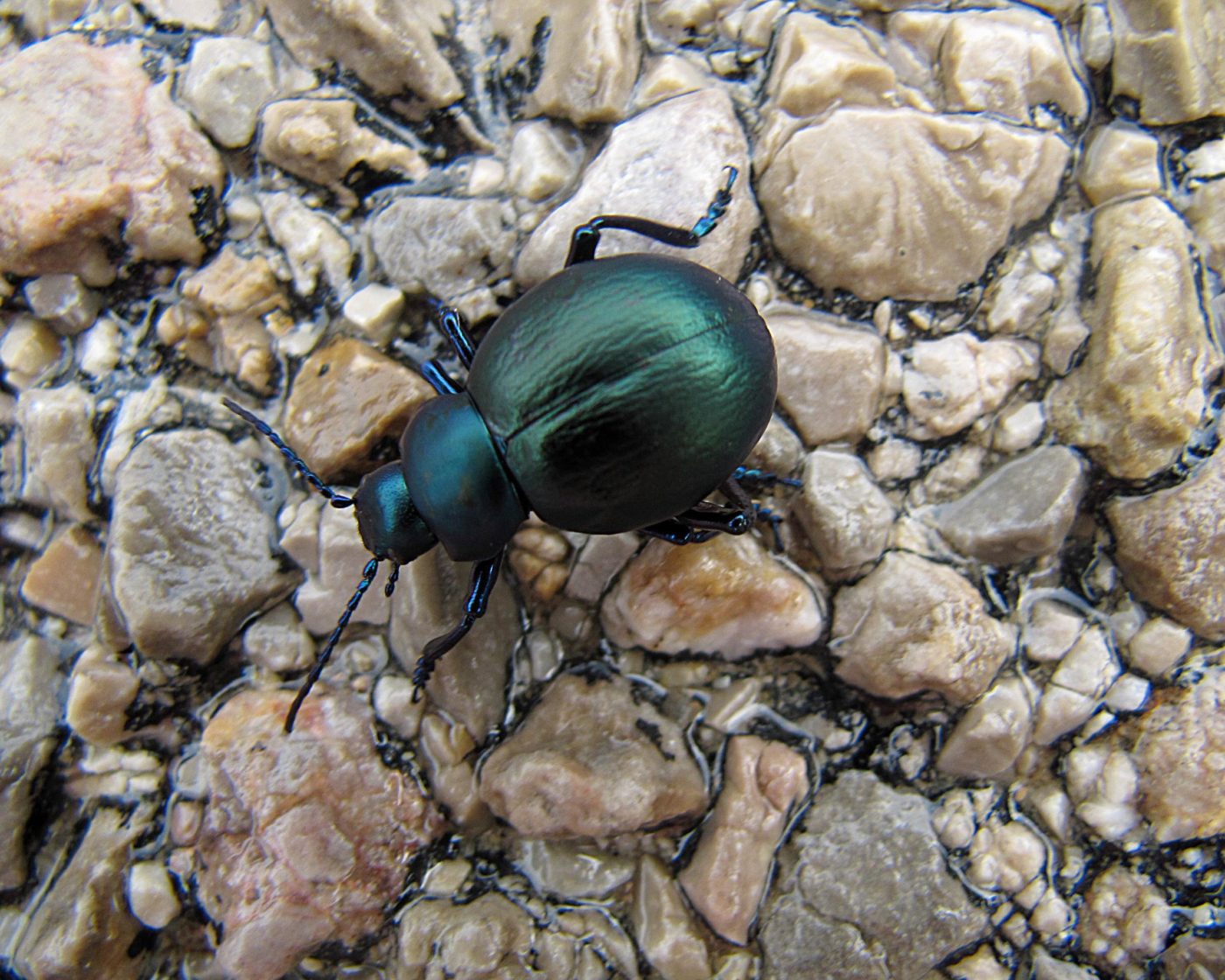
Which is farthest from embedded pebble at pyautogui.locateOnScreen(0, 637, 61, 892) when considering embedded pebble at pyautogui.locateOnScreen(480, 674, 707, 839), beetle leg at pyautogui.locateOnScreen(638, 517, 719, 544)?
beetle leg at pyautogui.locateOnScreen(638, 517, 719, 544)

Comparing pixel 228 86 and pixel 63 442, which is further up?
pixel 228 86

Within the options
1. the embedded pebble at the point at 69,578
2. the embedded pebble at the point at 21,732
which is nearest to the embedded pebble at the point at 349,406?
the embedded pebble at the point at 69,578

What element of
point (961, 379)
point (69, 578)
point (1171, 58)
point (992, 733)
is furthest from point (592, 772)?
point (1171, 58)

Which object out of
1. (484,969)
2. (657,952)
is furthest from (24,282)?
(657,952)

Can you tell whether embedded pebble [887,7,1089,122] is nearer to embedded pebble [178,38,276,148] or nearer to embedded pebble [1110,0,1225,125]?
embedded pebble [1110,0,1225,125]

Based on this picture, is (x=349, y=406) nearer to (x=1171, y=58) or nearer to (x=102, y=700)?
(x=102, y=700)

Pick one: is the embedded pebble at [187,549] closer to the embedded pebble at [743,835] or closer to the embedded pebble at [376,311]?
the embedded pebble at [376,311]
